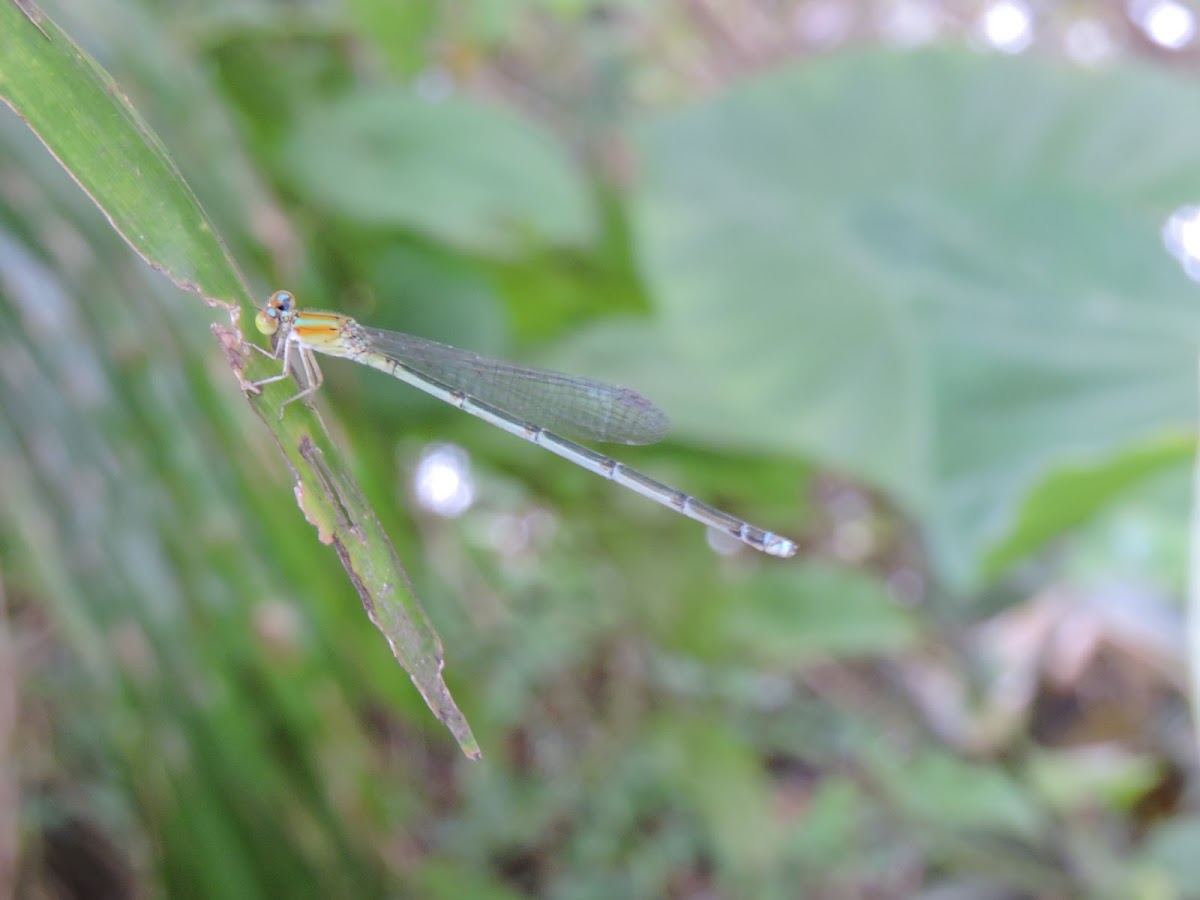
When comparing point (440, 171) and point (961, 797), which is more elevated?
point (440, 171)

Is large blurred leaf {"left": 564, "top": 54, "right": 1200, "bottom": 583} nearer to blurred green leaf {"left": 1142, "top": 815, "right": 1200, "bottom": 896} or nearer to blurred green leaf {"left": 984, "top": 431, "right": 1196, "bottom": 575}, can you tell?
blurred green leaf {"left": 984, "top": 431, "right": 1196, "bottom": 575}

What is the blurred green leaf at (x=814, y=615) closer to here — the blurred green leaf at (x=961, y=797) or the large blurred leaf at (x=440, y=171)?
the blurred green leaf at (x=961, y=797)

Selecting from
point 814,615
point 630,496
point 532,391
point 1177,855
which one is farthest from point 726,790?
point 532,391

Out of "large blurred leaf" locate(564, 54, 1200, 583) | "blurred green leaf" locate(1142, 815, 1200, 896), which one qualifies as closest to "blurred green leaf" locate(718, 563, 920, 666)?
"large blurred leaf" locate(564, 54, 1200, 583)

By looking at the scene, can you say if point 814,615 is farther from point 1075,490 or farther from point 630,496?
point 1075,490

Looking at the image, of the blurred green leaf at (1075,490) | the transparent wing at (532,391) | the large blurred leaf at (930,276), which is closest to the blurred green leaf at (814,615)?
the large blurred leaf at (930,276)

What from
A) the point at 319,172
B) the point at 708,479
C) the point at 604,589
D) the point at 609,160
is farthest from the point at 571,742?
the point at 609,160
